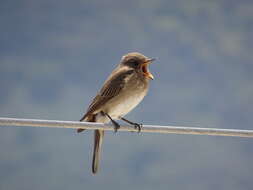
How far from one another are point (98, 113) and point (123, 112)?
0.31 m

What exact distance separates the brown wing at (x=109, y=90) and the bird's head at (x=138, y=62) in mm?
159

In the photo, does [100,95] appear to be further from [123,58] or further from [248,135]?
[248,135]

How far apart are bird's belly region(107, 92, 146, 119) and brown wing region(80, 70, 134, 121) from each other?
0.09 metres

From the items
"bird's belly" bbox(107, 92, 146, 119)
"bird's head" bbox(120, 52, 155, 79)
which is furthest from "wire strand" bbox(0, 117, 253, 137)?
"bird's head" bbox(120, 52, 155, 79)

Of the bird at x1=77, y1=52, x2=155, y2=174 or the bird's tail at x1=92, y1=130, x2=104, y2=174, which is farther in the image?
the bird at x1=77, y1=52, x2=155, y2=174

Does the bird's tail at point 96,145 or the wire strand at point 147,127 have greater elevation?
the bird's tail at point 96,145

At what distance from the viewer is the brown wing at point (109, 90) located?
238 inches

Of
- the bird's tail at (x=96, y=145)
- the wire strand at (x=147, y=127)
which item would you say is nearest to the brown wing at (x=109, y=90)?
the bird's tail at (x=96, y=145)

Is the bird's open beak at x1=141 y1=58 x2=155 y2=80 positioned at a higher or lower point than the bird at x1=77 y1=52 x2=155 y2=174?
higher

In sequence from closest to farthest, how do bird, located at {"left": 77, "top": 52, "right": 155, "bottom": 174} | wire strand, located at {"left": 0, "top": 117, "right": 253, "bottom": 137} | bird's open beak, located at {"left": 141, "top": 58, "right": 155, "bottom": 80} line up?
wire strand, located at {"left": 0, "top": 117, "right": 253, "bottom": 137} < bird, located at {"left": 77, "top": 52, "right": 155, "bottom": 174} < bird's open beak, located at {"left": 141, "top": 58, "right": 155, "bottom": 80}

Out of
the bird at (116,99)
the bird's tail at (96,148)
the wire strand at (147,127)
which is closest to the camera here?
the wire strand at (147,127)

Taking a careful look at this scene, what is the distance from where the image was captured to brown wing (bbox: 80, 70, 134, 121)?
6051mm

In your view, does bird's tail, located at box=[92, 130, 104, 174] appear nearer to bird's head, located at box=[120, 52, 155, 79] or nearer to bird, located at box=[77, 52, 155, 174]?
bird, located at box=[77, 52, 155, 174]

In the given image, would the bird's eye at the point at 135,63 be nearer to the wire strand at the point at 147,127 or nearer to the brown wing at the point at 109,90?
the brown wing at the point at 109,90
